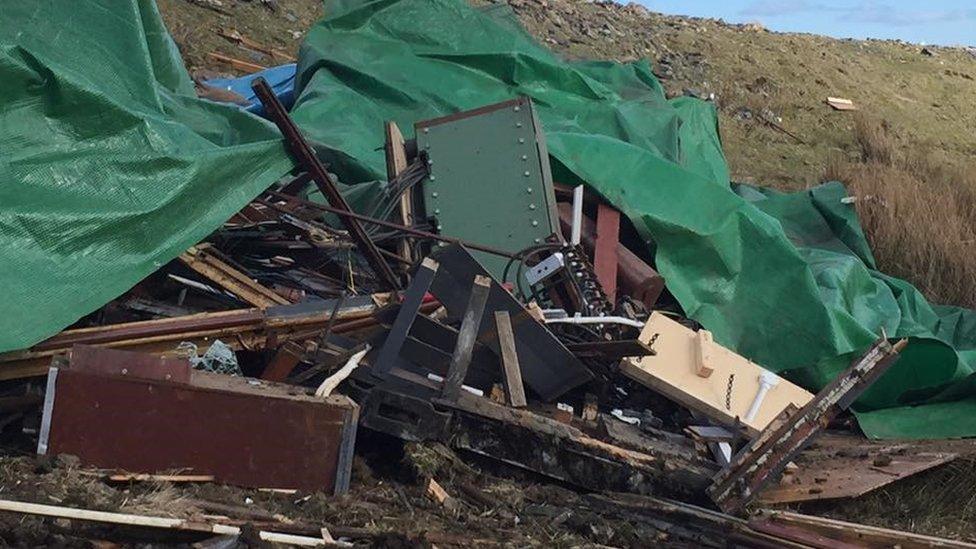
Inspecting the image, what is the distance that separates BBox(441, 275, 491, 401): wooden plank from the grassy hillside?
4223 mm

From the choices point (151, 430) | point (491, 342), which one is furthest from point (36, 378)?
point (491, 342)

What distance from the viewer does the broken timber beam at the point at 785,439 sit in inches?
152

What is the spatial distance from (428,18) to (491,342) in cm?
432

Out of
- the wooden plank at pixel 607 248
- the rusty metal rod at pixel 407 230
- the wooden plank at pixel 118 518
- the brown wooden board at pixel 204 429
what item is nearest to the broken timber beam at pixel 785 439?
the wooden plank at pixel 607 248

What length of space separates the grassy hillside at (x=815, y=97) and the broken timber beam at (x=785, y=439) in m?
3.57

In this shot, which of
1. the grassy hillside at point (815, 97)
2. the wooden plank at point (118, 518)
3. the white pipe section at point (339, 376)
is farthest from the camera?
the grassy hillside at point (815, 97)

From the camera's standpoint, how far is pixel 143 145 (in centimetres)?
438

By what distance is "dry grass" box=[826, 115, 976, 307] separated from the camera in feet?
23.5

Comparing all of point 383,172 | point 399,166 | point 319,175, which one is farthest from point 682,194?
point 319,175

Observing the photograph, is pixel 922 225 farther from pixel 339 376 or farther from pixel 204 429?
pixel 204 429

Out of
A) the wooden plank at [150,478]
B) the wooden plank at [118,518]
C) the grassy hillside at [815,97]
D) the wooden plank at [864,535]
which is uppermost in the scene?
the grassy hillside at [815,97]

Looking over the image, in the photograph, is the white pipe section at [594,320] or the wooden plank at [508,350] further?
the white pipe section at [594,320]

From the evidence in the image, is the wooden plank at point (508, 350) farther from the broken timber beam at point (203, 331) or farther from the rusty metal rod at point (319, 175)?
the rusty metal rod at point (319, 175)

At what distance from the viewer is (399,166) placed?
18.0ft
